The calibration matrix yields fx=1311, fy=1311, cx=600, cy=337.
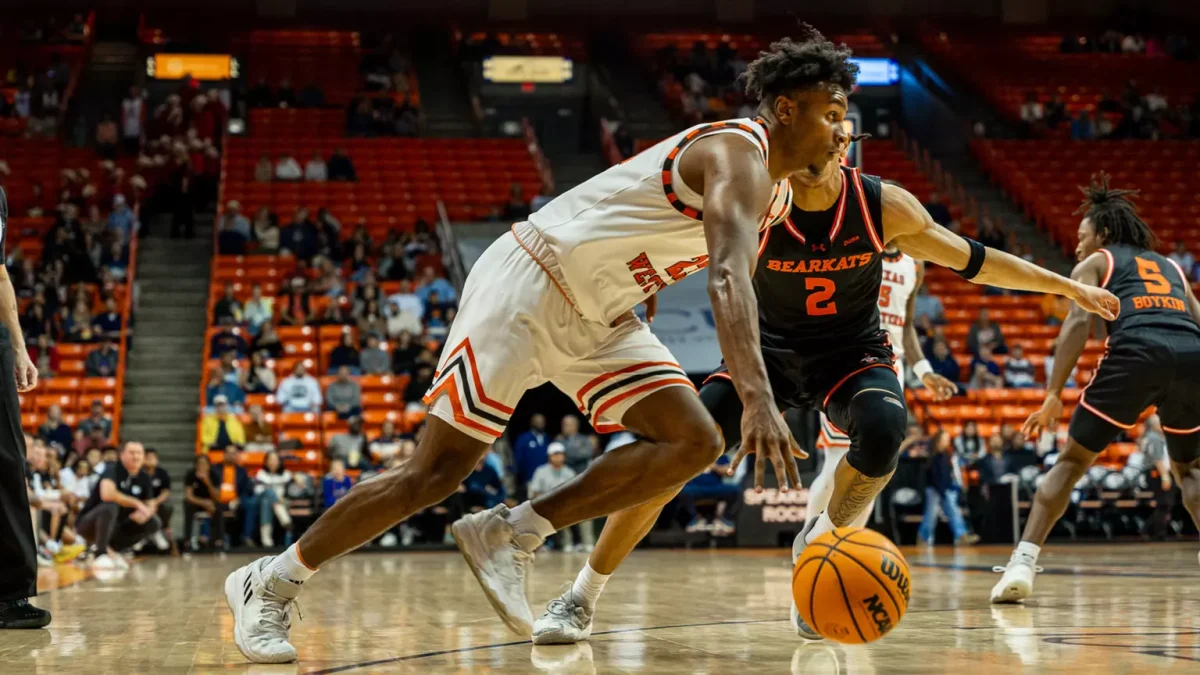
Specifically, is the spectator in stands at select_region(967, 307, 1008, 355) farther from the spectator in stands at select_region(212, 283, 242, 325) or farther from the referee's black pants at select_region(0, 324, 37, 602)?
the referee's black pants at select_region(0, 324, 37, 602)

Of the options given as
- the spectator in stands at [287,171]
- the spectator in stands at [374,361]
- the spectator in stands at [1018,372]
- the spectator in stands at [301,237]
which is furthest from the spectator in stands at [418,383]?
the spectator in stands at [1018,372]

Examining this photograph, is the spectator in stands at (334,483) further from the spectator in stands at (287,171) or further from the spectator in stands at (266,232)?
the spectator in stands at (287,171)

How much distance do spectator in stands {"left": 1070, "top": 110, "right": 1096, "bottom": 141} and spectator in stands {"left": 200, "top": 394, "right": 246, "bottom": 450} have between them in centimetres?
1721

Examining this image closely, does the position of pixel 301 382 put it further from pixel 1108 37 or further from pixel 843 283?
pixel 1108 37

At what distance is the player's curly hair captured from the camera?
159 inches

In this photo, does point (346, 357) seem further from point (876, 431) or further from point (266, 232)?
point (876, 431)

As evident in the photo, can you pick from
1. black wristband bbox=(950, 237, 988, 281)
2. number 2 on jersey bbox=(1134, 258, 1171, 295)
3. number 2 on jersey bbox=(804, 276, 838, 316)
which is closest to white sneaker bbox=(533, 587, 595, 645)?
number 2 on jersey bbox=(804, 276, 838, 316)

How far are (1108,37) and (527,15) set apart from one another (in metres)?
12.8

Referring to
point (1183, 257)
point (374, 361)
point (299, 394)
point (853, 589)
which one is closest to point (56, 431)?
point (299, 394)

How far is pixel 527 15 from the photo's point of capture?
2836 cm

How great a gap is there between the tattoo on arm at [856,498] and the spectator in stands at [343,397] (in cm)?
1129

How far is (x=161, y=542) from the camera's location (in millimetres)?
13789

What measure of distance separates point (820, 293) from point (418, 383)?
1126 centimetres

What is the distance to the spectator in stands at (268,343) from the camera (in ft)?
54.4
